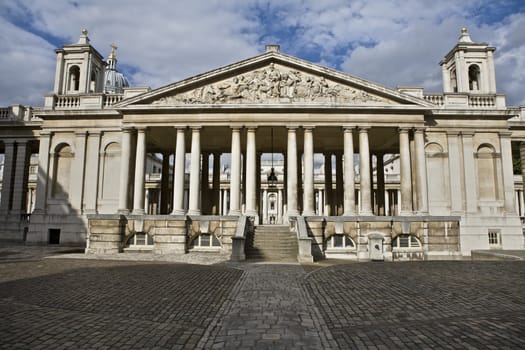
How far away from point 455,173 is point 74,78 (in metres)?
38.0

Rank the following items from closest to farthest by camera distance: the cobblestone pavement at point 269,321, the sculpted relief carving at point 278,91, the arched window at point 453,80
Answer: the cobblestone pavement at point 269,321 → the sculpted relief carving at point 278,91 → the arched window at point 453,80

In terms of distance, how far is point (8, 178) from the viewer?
1468 inches

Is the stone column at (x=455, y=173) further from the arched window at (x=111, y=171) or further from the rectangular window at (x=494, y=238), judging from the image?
the arched window at (x=111, y=171)

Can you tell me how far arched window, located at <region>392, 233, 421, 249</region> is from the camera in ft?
77.7

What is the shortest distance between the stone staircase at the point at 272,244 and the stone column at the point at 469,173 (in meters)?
17.7

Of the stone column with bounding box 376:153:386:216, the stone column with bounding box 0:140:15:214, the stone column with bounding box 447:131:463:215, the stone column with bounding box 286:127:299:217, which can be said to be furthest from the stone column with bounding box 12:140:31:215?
the stone column with bounding box 447:131:463:215

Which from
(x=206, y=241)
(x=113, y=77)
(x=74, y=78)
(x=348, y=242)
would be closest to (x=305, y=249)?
(x=348, y=242)

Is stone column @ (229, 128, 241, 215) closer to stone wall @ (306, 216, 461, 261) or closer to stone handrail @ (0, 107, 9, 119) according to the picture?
stone wall @ (306, 216, 461, 261)

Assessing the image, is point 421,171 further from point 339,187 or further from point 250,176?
point 250,176

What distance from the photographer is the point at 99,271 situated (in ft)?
50.0

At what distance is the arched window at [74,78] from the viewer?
120 feet

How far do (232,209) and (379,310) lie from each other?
19.5 meters

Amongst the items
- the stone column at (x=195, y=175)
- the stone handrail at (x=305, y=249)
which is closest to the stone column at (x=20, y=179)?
the stone column at (x=195, y=175)

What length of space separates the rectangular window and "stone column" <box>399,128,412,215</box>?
8631 mm
